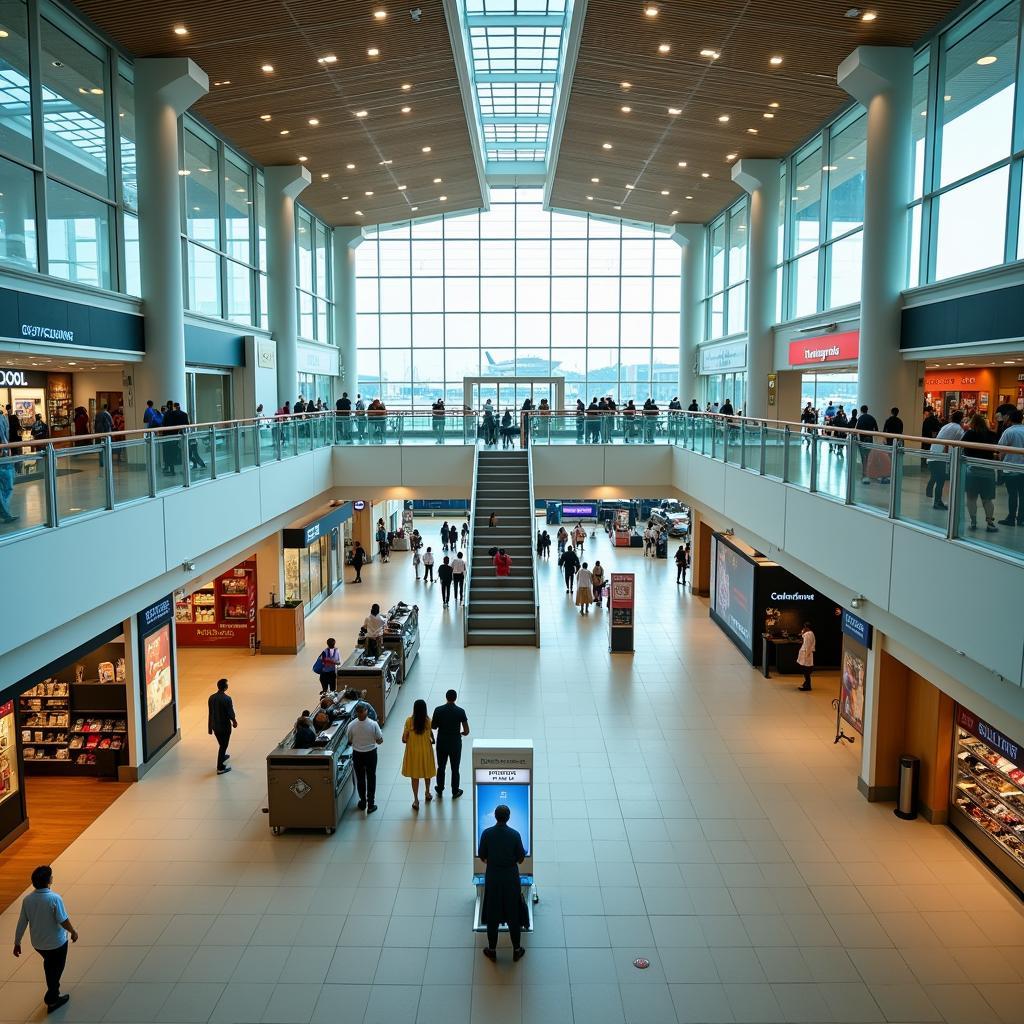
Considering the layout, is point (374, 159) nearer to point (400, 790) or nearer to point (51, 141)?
point (51, 141)

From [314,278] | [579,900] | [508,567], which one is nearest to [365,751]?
[579,900]

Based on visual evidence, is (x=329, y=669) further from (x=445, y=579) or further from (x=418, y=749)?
(x=445, y=579)

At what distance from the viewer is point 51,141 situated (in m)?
13.9

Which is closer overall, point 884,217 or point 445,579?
point 884,217

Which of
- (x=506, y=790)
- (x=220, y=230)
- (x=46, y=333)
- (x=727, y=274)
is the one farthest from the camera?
(x=727, y=274)

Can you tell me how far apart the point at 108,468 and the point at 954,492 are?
8.44 metres

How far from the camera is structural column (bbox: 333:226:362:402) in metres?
33.8

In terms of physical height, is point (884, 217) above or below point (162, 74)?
below

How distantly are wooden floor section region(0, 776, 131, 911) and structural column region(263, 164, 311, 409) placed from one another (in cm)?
1420

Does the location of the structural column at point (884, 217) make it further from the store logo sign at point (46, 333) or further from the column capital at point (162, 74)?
the store logo sign at point (46, 333)

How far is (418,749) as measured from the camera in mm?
11281

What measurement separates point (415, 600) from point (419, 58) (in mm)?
13866

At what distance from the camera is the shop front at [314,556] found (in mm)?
21547

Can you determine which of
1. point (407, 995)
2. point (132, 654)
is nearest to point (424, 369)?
point (132, 654)
